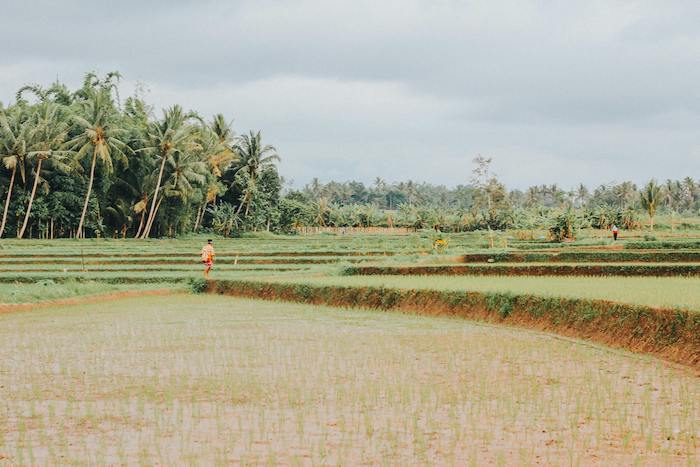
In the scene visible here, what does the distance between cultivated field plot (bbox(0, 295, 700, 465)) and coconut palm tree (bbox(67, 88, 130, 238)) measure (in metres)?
30.1

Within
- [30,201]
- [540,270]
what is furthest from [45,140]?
[540,270]

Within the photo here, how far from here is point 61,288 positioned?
1502cm

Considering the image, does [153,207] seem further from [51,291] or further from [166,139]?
[51,291]

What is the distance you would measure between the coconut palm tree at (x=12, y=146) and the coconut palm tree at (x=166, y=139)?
5.86 meters

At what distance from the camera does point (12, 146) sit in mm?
37750

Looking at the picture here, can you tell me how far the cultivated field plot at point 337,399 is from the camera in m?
4.50

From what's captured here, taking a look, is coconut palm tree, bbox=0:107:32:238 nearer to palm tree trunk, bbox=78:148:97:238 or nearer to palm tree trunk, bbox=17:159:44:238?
palm tree trunk, bbox=17:159:44:238

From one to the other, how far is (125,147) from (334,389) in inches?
1523

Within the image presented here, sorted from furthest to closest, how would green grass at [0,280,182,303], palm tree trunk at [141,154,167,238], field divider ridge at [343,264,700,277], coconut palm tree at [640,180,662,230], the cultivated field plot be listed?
1. coconut palm tree at [640,180,662,230]
2. palm tree trunk at [141,154,167,238]
3. field divider ridge at [343,264,700,277]
4. green grass at [0,280,182,303]
5. the cultivated field plot

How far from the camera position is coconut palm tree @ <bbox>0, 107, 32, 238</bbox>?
37.3 metres

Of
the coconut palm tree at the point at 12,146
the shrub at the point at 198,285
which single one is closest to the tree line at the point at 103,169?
the coconut palm tree at the point at 12,146

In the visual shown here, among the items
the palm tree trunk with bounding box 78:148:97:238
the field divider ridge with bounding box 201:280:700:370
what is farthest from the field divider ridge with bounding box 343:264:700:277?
the palm tree trunk with bounding box 78:148:97:238

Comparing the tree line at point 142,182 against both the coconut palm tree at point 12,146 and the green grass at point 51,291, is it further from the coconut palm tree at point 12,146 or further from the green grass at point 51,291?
the green grass at point 51,291

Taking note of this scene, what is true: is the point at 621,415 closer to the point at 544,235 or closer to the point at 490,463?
the point at 490,463
